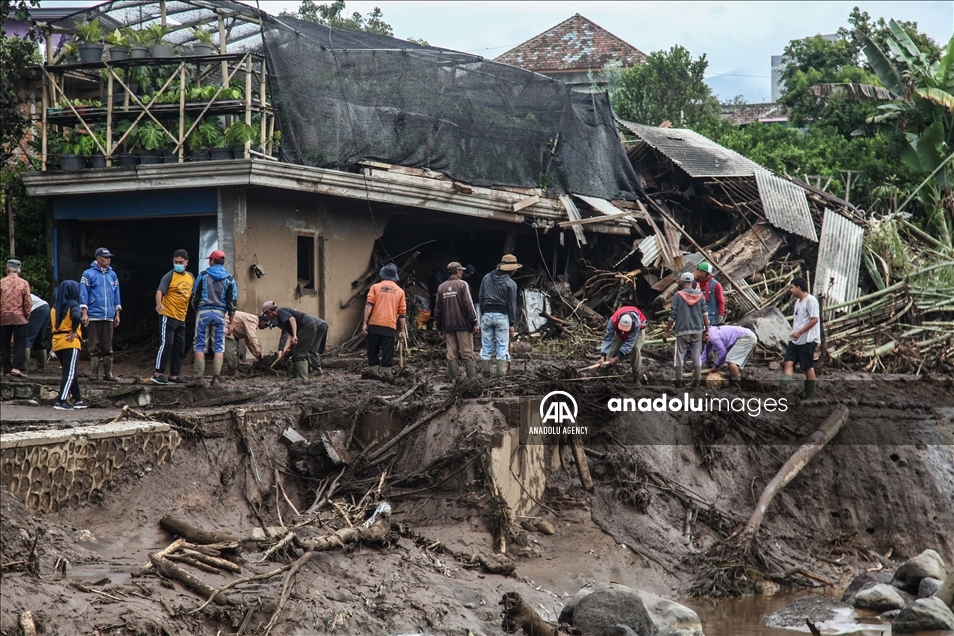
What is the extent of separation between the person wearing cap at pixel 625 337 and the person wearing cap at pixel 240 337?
4.64m

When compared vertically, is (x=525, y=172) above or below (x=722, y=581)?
above

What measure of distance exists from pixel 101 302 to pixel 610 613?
23.5 ft

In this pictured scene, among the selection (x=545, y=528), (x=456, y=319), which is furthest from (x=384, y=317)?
(x=545, y=528)

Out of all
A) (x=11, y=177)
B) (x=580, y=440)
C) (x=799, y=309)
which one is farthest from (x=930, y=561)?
(x=11, y=177)

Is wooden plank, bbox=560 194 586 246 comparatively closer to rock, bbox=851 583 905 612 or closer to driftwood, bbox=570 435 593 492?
driftwood, bbox=570 435 593 492

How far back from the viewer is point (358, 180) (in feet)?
55.4

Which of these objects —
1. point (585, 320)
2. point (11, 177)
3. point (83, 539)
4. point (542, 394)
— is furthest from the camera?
point (585, 320)

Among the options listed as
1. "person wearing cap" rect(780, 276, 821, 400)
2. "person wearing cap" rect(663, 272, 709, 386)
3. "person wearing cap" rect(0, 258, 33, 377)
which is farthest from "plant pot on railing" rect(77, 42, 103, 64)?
"person wearing cap" rect(780, 276, 821, 400)

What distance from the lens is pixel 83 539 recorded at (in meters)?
8.79

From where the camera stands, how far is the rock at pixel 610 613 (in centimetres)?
977

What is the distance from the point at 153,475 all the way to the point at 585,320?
10760 mm

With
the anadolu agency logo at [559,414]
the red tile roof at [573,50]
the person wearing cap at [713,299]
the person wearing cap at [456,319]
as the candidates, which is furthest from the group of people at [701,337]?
the red tile roof at [573,50]

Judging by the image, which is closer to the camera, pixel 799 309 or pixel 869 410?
pixel 799 309

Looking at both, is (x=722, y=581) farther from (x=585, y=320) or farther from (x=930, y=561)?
(x=585, y=320)
